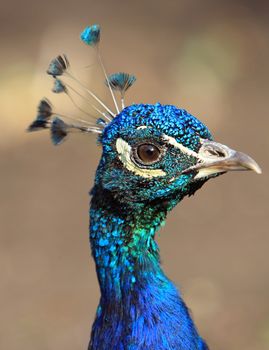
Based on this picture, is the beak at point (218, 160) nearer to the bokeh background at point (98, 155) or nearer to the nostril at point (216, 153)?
the nostril at point (216, 153)

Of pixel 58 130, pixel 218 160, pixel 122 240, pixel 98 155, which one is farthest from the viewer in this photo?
pixel 98 155

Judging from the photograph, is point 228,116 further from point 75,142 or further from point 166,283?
point 166,283

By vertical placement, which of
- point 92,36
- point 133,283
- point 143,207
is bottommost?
point 133,283

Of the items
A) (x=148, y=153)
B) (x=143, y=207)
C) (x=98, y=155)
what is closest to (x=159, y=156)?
(x=148, y=153)

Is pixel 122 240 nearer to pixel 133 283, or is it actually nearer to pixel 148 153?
pixel 133 283

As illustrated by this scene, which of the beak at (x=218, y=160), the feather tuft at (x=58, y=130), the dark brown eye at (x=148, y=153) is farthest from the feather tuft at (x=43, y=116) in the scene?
the beak at (x=218, y=160)

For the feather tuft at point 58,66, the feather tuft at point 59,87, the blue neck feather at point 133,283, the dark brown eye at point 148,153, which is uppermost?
the feather tuft at point 58,66
